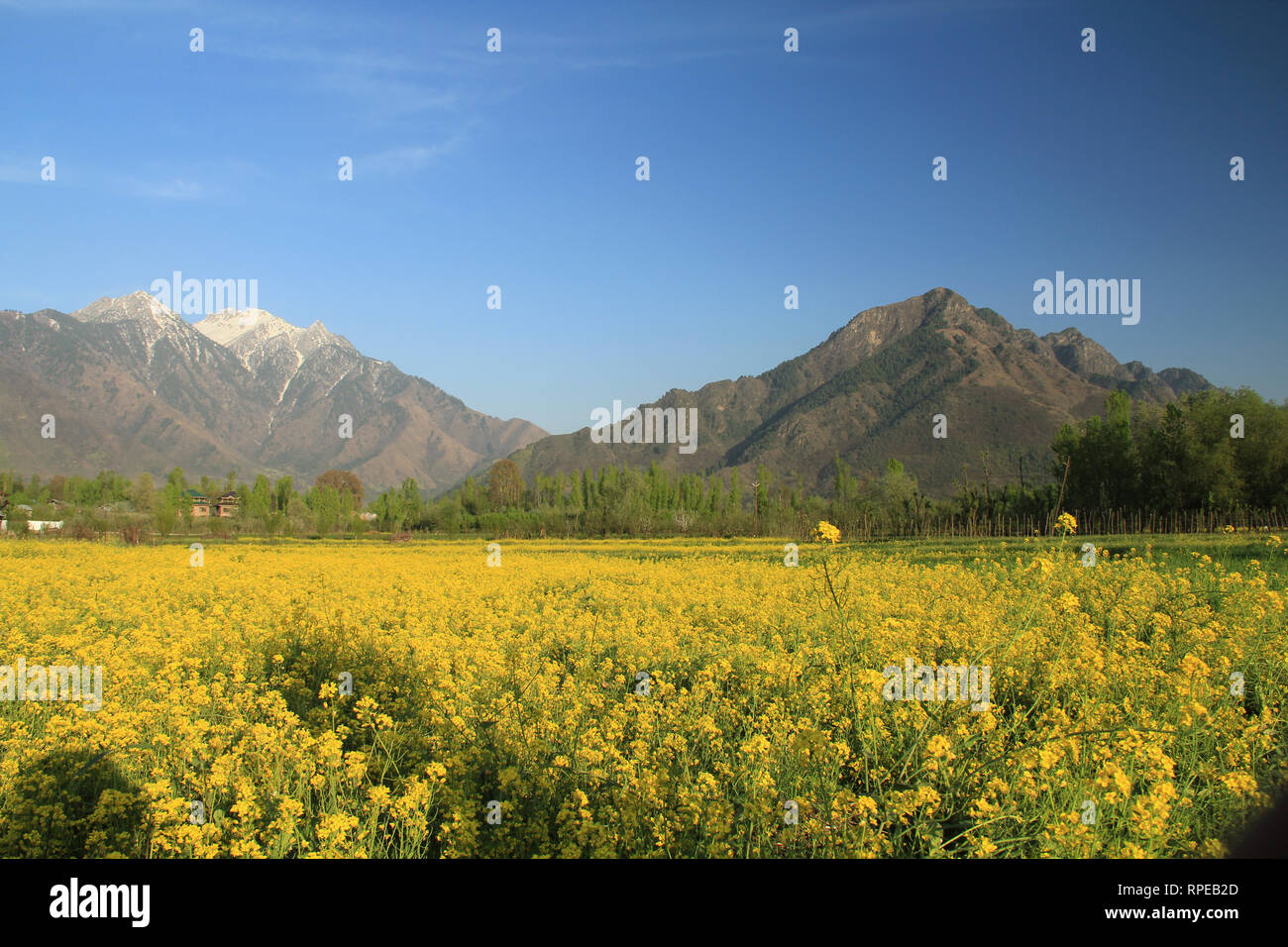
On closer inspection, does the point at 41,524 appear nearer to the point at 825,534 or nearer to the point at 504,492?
the point at 825,534

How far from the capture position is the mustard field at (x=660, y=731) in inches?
169

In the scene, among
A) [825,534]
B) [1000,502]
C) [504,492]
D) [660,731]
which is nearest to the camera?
[825,534]

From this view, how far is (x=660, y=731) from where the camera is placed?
5777 millimetres

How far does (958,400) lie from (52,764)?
19524 cm

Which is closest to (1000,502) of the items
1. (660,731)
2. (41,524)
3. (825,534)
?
(825,534)

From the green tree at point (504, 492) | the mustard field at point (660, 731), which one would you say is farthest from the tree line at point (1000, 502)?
the green tree at point (504, 492)

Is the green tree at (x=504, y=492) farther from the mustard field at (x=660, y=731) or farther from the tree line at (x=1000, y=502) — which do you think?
the mustard field at (x=660, y=731)

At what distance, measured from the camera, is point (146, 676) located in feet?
24.1

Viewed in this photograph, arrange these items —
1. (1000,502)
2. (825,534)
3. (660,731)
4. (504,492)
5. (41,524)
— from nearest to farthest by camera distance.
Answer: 1. (825,534)
2. (660,731)
3. (41,524)
4. (1000,502)
5. (504,492)

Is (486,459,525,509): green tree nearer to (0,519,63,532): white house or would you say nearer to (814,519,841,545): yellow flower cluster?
(0,519,63,532): white house

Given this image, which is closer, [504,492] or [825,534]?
[825,534]

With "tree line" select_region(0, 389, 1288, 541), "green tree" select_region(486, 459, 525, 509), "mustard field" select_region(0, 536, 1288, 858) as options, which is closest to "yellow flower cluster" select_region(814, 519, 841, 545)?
"mustard field" select_region(0, 536, 1288, 858)

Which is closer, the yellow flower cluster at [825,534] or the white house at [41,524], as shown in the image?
the yellow flower cluster at [825,534]
